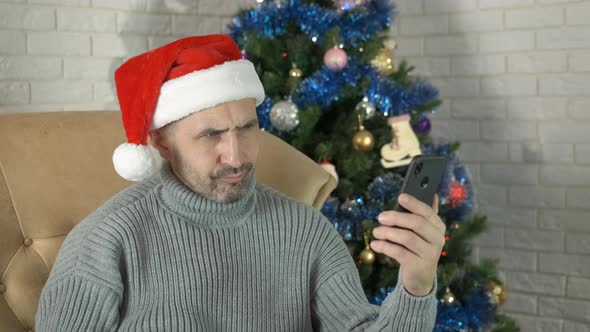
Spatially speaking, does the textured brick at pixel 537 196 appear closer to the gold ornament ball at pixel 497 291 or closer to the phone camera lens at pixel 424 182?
the gold ornament ball at pixel 497 291

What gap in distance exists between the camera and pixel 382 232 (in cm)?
117

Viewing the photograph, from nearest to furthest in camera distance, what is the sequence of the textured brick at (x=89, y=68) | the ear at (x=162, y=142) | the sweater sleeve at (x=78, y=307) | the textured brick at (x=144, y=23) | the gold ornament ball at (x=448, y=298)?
the sweater sleeve at (x=78, y=307), the ear at (x=162, y=142), the gold ornament ball at (x=448, y=298), the textured brick at (x=89, y=68), the textured brick at (x=144, y=23)

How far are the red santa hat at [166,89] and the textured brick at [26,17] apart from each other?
108cm

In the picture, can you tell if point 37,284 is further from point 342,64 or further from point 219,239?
point 342,64

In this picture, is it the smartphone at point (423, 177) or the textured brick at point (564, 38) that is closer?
the smartphone at point (423, 177)

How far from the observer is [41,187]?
1.62 metres

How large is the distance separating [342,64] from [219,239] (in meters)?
1.02

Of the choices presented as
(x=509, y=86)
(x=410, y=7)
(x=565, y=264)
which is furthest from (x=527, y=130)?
(x=410, y=7)

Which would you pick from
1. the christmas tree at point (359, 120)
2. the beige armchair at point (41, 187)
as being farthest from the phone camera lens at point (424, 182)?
the christmas tree at point (359, 120)

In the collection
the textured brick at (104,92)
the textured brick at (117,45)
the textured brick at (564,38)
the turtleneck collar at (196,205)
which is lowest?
the turtleneck collar at (196,205)

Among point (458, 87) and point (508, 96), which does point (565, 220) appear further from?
point (458, 87)

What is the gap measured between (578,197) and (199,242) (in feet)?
6.32

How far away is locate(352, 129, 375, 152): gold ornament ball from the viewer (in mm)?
2320

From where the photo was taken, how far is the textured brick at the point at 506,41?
9.62 feet
